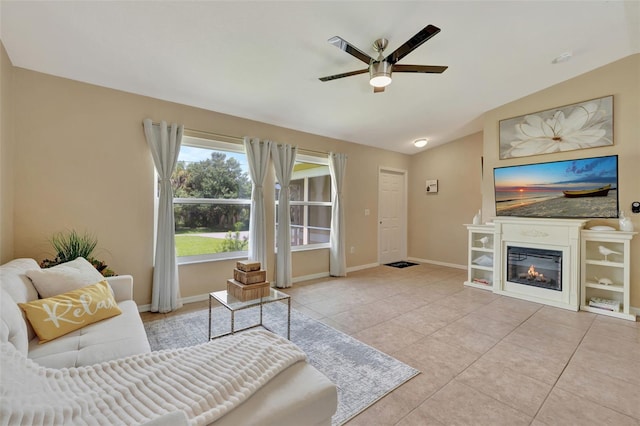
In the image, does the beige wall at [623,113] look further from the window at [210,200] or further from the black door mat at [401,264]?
the window at [210,200]

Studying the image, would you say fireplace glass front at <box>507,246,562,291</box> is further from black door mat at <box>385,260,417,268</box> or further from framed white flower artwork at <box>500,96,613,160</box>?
black door mat at <box>385,260,417,268</box>

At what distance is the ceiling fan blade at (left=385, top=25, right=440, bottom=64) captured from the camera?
1939mm

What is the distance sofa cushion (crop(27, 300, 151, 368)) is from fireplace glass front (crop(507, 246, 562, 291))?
4464 millimetres

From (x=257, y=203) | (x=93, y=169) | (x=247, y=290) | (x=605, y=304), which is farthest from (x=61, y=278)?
(x=605, y=304)

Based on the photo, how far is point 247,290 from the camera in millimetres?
2402

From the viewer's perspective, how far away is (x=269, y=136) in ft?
13.8

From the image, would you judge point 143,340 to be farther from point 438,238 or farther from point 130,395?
point 438,238

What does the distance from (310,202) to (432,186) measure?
2.86 metres

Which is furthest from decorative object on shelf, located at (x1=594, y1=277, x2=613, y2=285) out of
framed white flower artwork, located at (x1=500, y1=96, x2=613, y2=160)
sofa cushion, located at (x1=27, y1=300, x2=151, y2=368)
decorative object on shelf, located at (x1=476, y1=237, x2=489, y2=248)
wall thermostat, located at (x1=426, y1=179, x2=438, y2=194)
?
sofa cushion, located at (x1=27, y1=300, x2=151, y2=368)

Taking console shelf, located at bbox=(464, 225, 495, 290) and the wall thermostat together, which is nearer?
console shelf, located at bbox=(464, 225, 495, 290)

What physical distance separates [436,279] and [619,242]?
229 cm

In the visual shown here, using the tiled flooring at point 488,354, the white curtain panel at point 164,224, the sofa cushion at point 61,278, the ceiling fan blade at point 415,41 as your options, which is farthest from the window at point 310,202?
the sofa cushion at point 61,278

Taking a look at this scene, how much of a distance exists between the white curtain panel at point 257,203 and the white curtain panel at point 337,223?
1.40 metres

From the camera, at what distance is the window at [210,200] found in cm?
356
